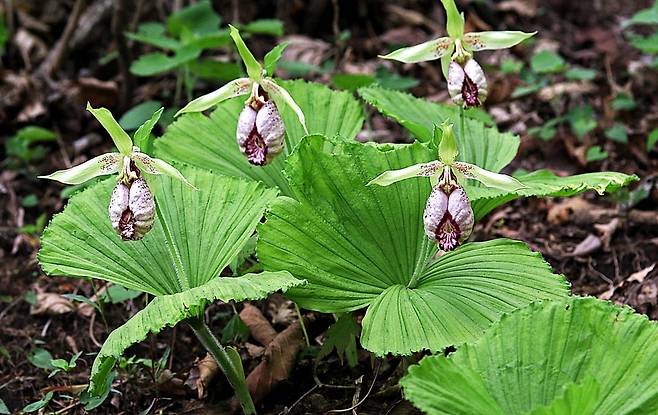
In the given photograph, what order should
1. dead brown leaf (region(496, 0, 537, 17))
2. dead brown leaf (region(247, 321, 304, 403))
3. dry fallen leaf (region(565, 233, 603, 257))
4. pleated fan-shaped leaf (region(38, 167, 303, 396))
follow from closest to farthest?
1. pleated fan-shaped leaf (region(38, 167, 303, 396))
2. dead brown leaf (region(247, 321, 304, 403))
3. dry fallen leaf (region(565, 233, 603, 257))
4. dead brown leaf (region(496, 0, 537, 17))

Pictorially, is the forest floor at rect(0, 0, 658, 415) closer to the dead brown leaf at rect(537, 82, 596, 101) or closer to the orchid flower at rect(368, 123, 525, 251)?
the dead brown leaf at rect(537, 82, 596, 101)

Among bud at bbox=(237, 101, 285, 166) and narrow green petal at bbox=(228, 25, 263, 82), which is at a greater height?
narrow green petal at bbox=(228, 25, 263, 82)

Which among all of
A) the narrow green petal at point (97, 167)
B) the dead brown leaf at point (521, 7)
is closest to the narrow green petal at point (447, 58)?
the narrow green petal at point (97, 167)

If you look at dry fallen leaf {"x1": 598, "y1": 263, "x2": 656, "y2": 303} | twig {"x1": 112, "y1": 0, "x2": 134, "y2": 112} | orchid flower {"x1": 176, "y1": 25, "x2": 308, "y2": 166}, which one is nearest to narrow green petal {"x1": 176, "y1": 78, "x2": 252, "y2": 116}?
orchid flower {"x1": 176, "y1": 25, "x2": 308, "y2": 166}

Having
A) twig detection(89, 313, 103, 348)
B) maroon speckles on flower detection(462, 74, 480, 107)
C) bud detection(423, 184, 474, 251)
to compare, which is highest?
maroon speckles on flower detection(462, 74, 480, 107)

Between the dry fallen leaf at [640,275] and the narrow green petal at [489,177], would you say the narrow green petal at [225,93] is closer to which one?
the narrow green petal at [489,177]

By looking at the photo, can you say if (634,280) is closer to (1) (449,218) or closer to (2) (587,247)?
(2) (587,247)
